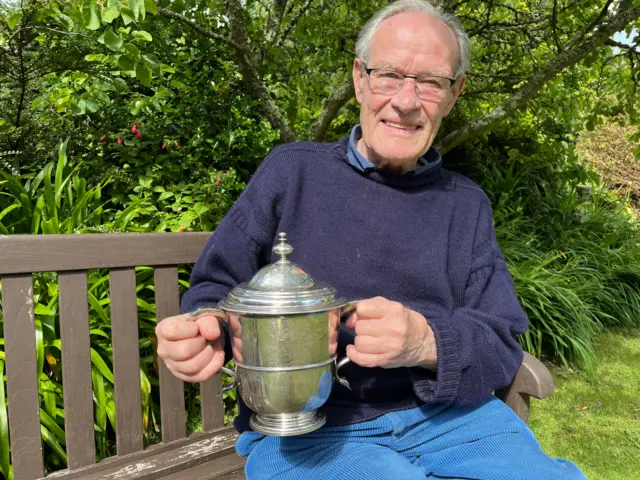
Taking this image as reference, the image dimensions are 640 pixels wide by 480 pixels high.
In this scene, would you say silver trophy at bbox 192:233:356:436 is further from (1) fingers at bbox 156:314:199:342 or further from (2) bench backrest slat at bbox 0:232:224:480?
(2) bench backrest slat at bbox 0:232:224:480

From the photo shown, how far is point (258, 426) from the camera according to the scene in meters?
1.26

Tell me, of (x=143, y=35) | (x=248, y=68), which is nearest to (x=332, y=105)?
(x=248, y=68)

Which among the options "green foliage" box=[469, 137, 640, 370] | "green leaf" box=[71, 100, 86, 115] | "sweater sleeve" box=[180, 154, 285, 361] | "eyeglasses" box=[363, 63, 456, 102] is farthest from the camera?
"green foliage" box=[469, 137, 640, 370]

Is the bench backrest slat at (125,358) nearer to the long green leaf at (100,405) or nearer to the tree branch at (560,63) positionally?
the long green leaf at (100,405)

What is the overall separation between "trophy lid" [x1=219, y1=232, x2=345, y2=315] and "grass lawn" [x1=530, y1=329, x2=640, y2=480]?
276 cm

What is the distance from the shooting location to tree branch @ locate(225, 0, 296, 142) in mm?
3555

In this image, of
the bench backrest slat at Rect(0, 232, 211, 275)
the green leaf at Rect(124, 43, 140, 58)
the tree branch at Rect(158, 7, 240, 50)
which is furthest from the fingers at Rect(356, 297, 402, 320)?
the tree branch at Rect(158, 7, 240, 50)

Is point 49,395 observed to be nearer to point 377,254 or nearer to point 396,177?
point 377,254

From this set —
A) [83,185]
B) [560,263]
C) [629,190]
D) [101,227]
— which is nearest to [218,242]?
[101,227]

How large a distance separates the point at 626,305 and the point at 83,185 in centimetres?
508

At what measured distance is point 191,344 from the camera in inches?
51.7

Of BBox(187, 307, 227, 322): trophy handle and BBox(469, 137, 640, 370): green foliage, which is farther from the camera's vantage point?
BBox(469, 137, 640, 370): green foliage

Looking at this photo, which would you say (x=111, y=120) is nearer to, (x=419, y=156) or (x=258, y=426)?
(x=419, y=156)

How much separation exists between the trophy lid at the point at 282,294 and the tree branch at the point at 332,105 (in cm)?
267
